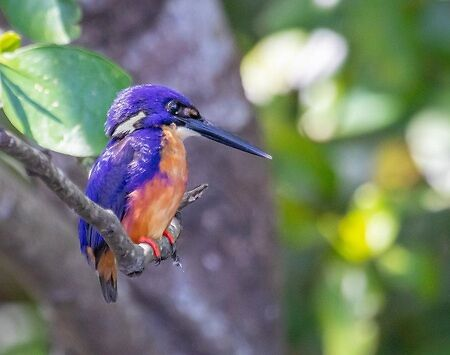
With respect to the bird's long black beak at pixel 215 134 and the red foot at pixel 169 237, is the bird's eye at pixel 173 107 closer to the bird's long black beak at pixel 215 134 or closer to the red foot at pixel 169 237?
the bird's long black beak at pixel 215 134

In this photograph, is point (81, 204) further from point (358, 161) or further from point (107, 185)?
→ point (358, 161)

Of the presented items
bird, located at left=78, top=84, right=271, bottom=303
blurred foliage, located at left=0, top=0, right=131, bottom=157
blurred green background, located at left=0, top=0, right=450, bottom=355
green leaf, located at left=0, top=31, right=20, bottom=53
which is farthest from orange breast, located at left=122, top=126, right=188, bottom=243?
blurred green background, located at left=0, top=0, right=450, bottom=355

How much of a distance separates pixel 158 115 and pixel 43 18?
273mm

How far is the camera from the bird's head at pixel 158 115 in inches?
Answer: 83.1

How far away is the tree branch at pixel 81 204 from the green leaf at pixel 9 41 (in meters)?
0.37

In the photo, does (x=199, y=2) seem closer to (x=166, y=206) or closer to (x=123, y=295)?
(x=123, y=295)

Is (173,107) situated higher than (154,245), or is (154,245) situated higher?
(173,107)

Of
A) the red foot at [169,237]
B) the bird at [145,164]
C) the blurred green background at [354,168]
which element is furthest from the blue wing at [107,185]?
the blurred green background at [354,168]

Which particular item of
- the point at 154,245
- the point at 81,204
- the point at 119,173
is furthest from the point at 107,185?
the point at 81,204

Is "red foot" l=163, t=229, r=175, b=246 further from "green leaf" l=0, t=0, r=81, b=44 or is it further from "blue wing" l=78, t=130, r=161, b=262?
"green leaf" l=0, t=0, r=81, b=44

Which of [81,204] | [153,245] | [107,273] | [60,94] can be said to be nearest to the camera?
[81,204]

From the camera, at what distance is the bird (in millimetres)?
2125

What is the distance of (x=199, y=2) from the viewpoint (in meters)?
3.85

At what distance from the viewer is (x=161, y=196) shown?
2.15m
